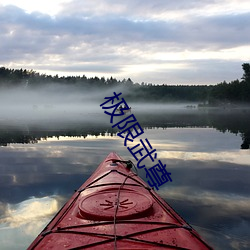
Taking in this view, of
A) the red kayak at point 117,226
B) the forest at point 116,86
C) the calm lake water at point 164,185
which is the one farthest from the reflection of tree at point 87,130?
the forest at point 116,86

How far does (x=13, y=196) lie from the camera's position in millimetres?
9188

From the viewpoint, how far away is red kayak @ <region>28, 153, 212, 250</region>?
4.28 meters

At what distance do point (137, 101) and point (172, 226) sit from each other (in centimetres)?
17395

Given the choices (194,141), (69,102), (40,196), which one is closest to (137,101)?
(69,102)

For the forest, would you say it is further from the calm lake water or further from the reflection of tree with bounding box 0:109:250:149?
the calm lake water

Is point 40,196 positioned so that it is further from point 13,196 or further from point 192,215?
point 192,215

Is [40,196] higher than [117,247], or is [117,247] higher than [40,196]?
[117,247]

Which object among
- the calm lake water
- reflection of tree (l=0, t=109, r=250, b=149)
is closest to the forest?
reflection of tree (l=0, t=109, r=250, b=149)

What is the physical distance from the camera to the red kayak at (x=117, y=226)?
4285 mm

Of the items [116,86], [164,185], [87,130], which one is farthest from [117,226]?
[116,86]

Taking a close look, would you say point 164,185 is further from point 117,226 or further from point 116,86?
point 116,86

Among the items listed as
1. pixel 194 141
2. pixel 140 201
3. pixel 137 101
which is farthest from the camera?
pixel 137 101

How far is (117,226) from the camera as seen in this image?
4.73 meters

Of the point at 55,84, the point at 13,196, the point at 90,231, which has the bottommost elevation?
the point at 13,196
